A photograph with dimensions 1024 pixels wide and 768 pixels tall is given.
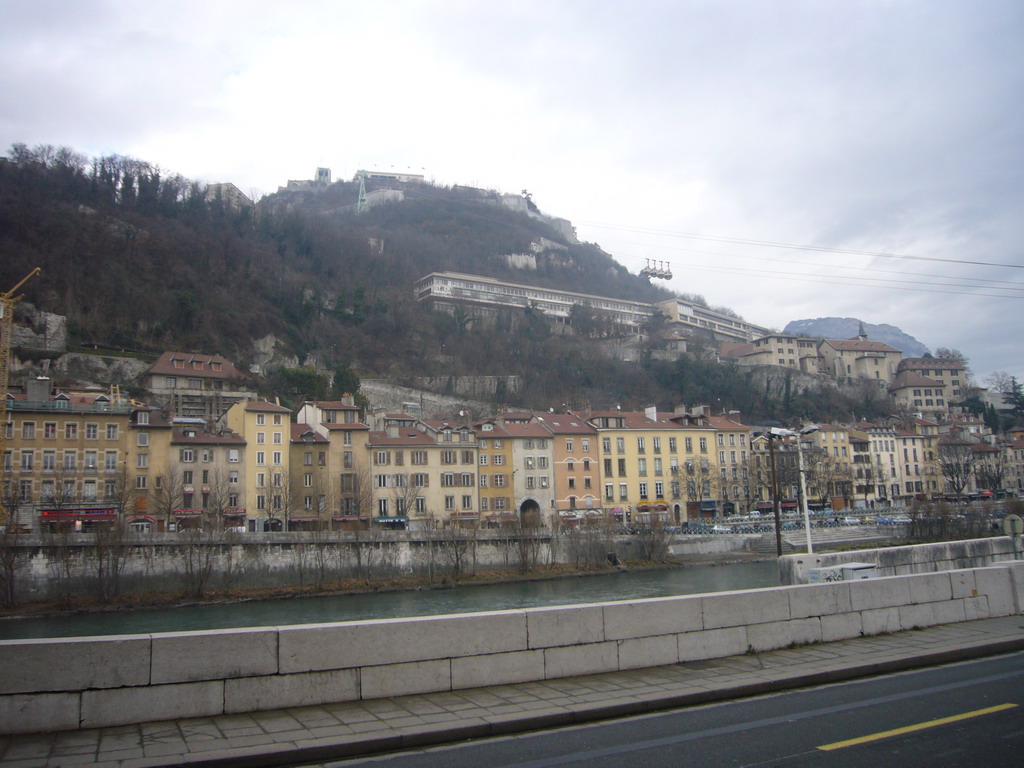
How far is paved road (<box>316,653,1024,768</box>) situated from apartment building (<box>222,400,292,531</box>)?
2126 inches

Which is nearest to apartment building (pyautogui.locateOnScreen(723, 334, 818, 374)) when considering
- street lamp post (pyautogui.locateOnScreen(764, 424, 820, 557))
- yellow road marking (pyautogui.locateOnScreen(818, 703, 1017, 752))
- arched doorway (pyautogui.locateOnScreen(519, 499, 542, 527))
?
arched doorway (pyautogui.locateOnScreen(519, 499, 542, 527))

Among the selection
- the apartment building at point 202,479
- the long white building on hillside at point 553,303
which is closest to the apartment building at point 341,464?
the apartment building at point 202,479

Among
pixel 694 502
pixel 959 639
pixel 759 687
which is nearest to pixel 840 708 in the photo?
pixel 759 687

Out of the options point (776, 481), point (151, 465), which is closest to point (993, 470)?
point (776, 481)

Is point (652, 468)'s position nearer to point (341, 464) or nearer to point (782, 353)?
point (341, 464)

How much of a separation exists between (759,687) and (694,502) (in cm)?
6901

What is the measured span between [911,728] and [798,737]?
4.31ft

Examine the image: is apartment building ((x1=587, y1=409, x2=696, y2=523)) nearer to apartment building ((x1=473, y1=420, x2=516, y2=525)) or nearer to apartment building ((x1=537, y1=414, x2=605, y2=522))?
apartment building ((x1=537, y1=414, x2=605, y2=522))

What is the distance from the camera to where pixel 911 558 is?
2139 centimetres

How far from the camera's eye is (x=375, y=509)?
6378 centimetres

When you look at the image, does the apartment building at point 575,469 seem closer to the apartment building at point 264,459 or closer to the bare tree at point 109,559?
the apartment building at point 264,459

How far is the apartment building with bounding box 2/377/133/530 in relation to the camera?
174 feet

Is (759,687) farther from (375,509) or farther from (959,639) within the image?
(375,509)

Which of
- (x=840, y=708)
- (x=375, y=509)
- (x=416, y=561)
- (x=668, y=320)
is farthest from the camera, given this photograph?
(x=668, y=320)
